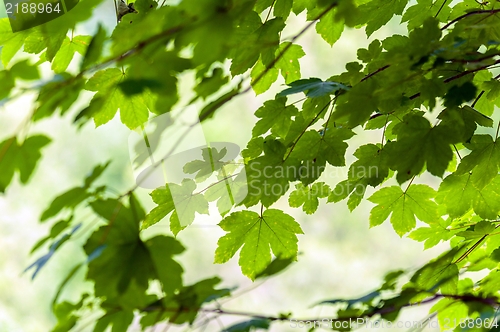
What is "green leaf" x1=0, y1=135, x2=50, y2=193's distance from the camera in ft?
1.69

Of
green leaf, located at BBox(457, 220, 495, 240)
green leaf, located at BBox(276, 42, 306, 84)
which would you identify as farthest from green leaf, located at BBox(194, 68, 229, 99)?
green leaf, located at BBox(457, 220, 495, 240)

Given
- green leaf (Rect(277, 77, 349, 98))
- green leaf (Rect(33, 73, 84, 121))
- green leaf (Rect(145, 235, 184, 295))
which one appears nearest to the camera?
green leaf (Rect(33, 73, 84, 121))

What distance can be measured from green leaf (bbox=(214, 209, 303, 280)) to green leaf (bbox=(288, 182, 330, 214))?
9 cm

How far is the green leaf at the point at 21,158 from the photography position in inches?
20.3

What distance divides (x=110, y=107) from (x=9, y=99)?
50 centimetres

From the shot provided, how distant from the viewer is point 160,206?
0.89 meters

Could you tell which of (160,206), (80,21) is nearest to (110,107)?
(160,206)

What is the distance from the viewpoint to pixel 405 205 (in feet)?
3.28

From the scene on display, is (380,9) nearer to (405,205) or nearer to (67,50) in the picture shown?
(405,205)

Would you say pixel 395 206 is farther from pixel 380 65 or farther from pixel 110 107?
pixel 110 107

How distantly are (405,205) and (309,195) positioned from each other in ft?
0.75

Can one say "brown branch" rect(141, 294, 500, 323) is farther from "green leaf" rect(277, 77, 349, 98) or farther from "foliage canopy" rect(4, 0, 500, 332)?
"green leaf" rect(277, 77, 349, 98)

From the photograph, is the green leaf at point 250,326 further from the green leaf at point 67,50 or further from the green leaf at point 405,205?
the green leaf at point 67,50

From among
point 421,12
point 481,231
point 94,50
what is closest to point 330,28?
point 421,12
